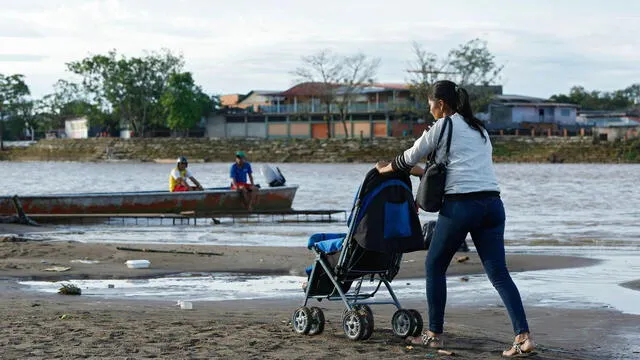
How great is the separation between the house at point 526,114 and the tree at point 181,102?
92.7ft

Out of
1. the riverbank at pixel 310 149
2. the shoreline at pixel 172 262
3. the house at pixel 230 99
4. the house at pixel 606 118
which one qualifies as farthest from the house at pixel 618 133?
the shoreline at pixel 172 262

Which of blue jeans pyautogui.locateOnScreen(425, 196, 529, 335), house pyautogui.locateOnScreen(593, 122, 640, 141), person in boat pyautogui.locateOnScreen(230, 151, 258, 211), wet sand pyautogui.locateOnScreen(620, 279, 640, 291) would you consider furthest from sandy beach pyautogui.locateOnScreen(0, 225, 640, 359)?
house pyautogui.locateOnScreen(593, 122, 640, 141)

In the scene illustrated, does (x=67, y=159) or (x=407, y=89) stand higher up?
(x=407, y=89)

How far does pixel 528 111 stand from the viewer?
9375cm

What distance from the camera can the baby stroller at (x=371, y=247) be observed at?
6.81m

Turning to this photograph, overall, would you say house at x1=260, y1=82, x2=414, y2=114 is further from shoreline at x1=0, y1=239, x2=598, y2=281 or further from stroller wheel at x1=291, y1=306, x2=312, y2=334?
stroller wheel at x1=291, y1=306, x2=312, y2=334

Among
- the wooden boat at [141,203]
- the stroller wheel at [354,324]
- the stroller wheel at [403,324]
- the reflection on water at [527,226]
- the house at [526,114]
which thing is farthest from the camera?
the house at [526,114]

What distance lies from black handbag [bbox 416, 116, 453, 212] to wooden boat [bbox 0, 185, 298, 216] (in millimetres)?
15983

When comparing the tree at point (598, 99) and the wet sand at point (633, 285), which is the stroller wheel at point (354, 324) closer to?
the wet sand at point (633, 285)

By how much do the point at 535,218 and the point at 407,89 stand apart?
6595 centimetres

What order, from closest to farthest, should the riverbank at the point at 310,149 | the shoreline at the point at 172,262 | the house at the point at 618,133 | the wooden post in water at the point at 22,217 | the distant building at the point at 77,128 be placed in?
the shoreline at the point at 172,262
the wooden post in water at the point at 22,217
the riverbank at the point at 310,149
the house at the point at 618,133
the distant building at the point at 77,128

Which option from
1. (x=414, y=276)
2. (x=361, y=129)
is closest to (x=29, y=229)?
(x=414, y=276)

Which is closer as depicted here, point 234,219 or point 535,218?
point 234,219

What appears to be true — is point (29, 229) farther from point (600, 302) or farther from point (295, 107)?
point (295, 107)
